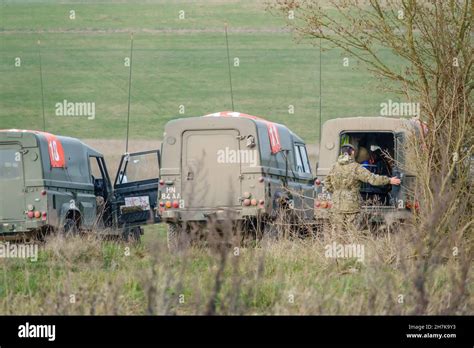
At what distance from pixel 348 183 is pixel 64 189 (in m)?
7.15

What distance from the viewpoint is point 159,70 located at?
69.0 metres

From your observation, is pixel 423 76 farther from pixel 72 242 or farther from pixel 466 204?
pixel 72 242

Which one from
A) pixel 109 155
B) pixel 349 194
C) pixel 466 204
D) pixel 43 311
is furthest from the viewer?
pixel 109 155

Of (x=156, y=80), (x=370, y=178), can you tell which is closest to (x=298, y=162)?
(x=370, y=178)

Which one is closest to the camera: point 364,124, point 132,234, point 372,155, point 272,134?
point 364,124

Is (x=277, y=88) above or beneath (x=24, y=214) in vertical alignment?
above

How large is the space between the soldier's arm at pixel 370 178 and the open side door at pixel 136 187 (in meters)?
6.99

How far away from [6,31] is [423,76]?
6144 centimetres

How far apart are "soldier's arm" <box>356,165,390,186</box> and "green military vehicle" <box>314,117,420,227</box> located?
2.48 metres

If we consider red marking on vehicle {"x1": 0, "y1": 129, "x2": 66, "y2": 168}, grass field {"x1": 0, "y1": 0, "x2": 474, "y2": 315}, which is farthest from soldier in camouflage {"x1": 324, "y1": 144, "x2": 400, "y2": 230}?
red marking on vehicle {"x1": 0, "y1": 129, "x2": 66, "y2": 168}

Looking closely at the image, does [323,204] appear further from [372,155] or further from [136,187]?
[136,187]

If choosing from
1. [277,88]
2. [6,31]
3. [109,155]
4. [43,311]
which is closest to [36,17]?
[6,31]

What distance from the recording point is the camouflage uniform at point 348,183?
15.0 meters

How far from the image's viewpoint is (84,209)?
837 inches
